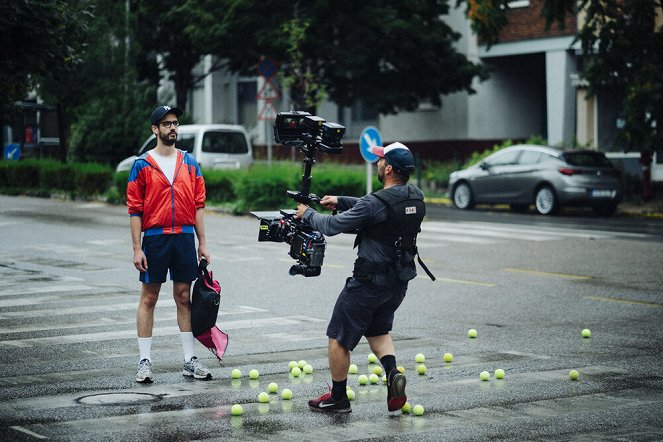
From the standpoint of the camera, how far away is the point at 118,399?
7.98 metres

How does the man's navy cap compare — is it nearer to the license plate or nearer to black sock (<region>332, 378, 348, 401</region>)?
black sock (<region>332, 378, 348, 401</region>)

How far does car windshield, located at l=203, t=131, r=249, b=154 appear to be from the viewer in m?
30.8

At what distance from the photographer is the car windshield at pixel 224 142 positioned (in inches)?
1212

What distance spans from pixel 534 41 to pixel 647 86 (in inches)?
491

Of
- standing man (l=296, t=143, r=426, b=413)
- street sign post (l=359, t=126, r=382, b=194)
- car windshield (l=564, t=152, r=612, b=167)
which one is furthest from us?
car windshield (l=564, t=152, r=612, b=167)

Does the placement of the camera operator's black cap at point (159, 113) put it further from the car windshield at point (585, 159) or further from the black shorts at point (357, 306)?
the car windshield at point (585, 159)

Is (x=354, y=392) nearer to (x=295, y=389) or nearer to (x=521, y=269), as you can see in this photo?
(x=295, y=389)

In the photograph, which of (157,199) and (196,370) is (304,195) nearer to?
(157,199)

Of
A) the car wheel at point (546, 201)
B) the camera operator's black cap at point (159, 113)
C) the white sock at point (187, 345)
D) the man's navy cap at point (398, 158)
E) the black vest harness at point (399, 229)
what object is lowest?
the white sock at point (187, 345)

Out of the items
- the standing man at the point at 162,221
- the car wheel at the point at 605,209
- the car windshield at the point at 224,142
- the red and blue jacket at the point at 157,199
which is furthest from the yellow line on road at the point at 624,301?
the car windshield at the point at 224,142

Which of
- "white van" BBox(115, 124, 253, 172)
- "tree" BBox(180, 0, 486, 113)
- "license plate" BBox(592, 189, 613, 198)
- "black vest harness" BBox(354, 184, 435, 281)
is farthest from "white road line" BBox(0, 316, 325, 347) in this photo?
"tree" BBox(180, 0, 486, 113)

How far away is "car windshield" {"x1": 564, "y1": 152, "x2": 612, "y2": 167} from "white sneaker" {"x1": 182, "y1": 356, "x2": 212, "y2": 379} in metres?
20.2

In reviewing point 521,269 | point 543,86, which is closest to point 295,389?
point 521,269

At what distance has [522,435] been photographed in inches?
279
